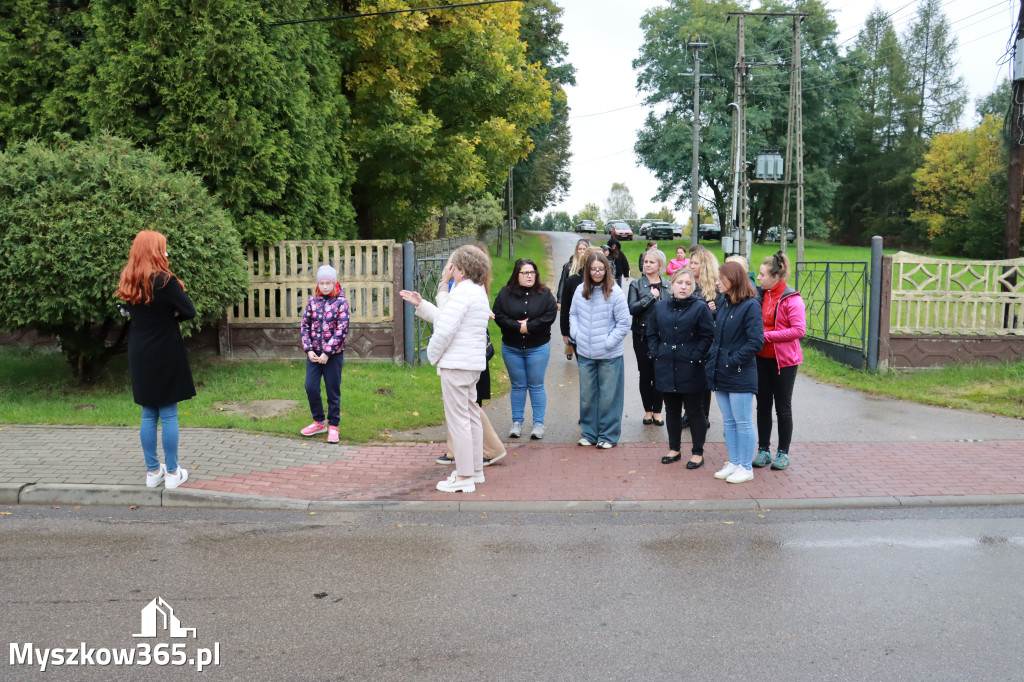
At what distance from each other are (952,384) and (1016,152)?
15.7 feet

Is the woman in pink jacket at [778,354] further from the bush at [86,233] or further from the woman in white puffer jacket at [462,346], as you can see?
the bush at [86,233]

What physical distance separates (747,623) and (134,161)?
884 cm

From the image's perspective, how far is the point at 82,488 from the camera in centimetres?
664

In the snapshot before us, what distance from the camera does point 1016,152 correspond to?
13.6 meters

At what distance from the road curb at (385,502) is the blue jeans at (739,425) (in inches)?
24.0

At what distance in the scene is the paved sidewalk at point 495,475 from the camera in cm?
663

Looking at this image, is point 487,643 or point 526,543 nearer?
point 487,643

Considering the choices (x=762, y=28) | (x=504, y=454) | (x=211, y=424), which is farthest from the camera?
(x=762, y=28)

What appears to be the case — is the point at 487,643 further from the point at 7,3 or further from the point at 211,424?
the point at 7,3

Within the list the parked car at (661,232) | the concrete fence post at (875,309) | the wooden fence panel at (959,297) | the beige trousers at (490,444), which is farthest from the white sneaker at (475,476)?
the parked car at (661,232)

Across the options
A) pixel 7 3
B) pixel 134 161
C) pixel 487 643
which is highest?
pixel 7 3

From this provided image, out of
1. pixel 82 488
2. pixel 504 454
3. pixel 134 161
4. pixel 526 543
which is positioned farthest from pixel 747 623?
pixel 134 161

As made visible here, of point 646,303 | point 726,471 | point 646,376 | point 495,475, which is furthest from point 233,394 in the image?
point 726,471

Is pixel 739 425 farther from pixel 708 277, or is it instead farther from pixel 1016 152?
pixel 1016 152
